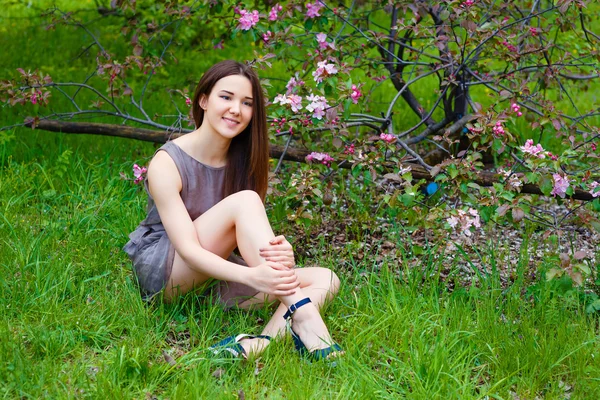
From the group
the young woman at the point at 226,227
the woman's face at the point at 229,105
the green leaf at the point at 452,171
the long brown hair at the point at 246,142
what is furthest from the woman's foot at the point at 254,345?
the green leaf at the point at 452,171

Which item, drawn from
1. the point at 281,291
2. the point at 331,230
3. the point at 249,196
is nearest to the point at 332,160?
the point at 331,230

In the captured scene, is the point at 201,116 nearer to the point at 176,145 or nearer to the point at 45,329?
the point at 176,145

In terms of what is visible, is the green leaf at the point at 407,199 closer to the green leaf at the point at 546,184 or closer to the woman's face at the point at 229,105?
the green leaf at the point at 546,184

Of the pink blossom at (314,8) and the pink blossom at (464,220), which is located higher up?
the pink blossom at (314,8)

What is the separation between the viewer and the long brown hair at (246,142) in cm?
266

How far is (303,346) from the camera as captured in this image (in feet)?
7.96

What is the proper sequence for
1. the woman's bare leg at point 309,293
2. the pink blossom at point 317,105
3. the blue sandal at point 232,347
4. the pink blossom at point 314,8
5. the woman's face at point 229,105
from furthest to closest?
the pink blossom at point 314,8 → the pink blossom at point 317,105 → the woman's face at point 229,105 → the woman's bare leg at point 309,293 → the blue sandal at point 232,347

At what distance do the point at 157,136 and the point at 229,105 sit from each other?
1.42 m

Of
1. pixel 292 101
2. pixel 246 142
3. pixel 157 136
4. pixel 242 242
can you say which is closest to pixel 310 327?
pixel 242 242

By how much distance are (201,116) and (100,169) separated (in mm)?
1304

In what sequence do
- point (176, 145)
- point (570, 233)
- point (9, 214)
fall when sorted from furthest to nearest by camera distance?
point (570, 233) < point (9, 214) < point (176, 145)

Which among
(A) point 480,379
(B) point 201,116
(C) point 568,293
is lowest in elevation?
(A) point 480,379

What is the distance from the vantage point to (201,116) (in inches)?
111

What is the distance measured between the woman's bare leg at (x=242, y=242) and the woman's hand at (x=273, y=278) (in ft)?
0.21
